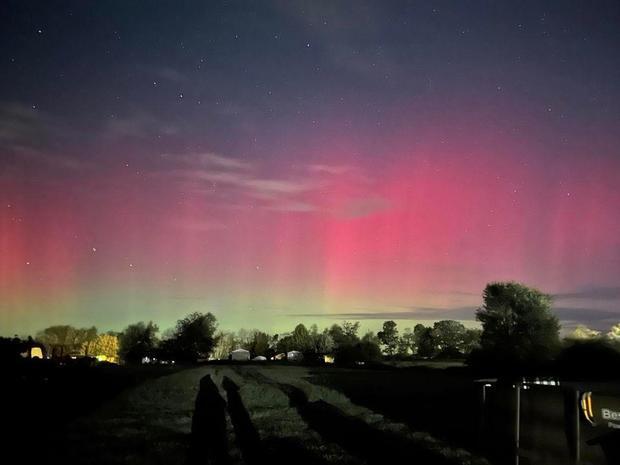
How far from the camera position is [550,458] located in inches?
333

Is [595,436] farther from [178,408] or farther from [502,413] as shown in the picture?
[178,408]

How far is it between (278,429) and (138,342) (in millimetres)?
143204

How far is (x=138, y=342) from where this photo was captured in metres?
150

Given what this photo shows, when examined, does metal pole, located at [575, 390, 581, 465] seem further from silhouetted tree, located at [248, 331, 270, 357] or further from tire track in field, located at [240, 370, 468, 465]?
silhouetted tree, located at [248, 331, 270, 357]

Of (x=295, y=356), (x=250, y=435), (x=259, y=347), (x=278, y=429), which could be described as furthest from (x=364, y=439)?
(x=259, y=347)

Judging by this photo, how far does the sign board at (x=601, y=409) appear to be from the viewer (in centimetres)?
756

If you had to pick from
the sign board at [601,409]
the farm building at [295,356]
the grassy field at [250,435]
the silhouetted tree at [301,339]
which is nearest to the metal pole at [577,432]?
the sign board at [601,409]

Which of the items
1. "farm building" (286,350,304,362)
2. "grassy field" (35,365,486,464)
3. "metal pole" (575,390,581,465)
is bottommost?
"farm building" (286,350,304,362)

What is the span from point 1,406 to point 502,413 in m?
19.7

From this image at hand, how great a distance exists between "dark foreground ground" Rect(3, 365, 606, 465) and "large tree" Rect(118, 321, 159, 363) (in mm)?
124794

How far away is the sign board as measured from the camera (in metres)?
7.56

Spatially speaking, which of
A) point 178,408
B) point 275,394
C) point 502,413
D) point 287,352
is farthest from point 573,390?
point 287,352

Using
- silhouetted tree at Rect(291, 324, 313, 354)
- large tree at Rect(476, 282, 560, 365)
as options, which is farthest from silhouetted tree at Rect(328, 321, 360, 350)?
large tree at Rect(476, 282, 560, 365)

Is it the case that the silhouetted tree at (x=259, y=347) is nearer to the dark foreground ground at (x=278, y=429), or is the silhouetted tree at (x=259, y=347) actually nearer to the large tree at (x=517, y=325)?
the large tree at (x=517, y=325)
